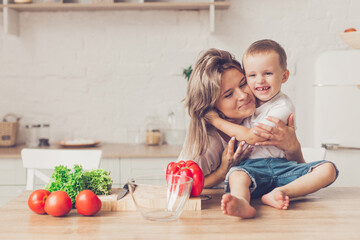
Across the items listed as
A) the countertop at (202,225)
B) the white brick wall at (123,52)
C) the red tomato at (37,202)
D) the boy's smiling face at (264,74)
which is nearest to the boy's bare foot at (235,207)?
the countertop at (202,225)

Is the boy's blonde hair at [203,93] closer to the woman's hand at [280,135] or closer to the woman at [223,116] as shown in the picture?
the woman at [223,116]

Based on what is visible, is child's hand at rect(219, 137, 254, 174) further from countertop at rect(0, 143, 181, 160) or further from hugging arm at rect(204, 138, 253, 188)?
countertop at rect(0, 143, 181, 160)

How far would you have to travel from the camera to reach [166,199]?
1.17m

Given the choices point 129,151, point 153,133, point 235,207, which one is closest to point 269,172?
point 235,207

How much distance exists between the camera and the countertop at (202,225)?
1.04 meters

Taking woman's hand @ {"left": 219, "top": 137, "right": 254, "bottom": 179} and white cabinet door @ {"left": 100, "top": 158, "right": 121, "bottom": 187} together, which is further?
white cabinet door @ {"left": 100, "top": 158, "right": 121, "bottom": 187}

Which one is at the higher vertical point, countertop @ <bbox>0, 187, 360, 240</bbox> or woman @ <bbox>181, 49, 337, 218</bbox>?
woman @ <bbox>181, 49, 337, 218</bbox>

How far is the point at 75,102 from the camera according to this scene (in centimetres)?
324

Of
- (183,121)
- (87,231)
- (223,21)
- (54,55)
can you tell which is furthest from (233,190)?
(54,55)

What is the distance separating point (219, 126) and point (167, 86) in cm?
186

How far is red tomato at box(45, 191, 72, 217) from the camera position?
46.3 inches

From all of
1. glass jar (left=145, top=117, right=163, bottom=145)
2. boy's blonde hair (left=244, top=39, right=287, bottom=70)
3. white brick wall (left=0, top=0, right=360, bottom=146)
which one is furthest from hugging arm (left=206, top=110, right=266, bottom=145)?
white brick wall (left=0, top=0, right=360, bottom=146)

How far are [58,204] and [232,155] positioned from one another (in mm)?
572

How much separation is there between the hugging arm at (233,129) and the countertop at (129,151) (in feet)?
4.25
